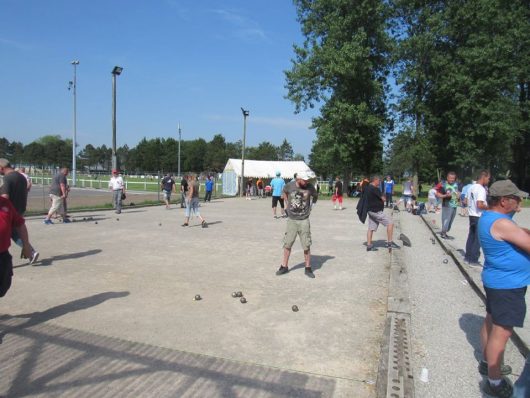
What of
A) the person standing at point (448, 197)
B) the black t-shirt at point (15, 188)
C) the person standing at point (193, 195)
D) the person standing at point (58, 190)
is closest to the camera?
the black t-shirt at point (15, 188)

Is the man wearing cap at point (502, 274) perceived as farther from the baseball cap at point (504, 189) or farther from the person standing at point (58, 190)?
the person standing at point (58, 190)

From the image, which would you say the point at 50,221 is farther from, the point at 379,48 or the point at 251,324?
the point at 379,48

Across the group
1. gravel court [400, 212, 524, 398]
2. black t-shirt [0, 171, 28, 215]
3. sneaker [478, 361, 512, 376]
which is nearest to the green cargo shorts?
gravel court [400, 212, 524, 398]

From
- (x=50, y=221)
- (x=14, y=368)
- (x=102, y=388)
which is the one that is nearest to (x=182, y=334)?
(x=102, y=388)

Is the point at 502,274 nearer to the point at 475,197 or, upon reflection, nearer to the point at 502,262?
the point at 502,262

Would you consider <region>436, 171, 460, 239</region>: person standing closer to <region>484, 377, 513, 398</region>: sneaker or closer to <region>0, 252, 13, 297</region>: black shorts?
<region>484, 377, 513, 398</region>: sneaker

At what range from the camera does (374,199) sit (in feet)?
30.6

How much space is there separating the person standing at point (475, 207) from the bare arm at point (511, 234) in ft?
15.3

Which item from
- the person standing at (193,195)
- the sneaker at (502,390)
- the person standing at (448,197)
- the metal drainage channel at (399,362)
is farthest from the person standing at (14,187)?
the person standing at (448,197)

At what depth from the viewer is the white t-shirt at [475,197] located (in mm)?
7678

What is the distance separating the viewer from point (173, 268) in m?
7.40

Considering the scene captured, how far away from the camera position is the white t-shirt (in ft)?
25.2

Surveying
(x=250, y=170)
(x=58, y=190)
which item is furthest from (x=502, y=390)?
(x=250, y=170)

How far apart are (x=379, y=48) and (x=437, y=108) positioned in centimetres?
699
